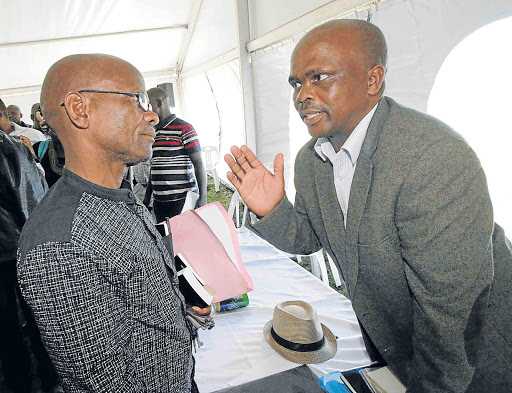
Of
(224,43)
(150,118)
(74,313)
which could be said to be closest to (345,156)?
(150,118)

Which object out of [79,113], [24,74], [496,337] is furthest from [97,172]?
[24,74]

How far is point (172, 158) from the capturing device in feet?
10.2

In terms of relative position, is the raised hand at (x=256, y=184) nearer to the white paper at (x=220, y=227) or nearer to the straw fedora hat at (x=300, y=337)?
the white paper at (x=220, y=227)

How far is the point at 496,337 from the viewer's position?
3.68 feet

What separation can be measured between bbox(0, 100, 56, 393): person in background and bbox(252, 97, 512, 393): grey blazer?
199cm

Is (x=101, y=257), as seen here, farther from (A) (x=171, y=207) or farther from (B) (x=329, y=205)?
(A) (x=171, y=207)

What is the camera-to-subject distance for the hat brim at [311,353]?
65.2 inches

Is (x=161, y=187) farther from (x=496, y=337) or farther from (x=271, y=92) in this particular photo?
(x=496, y=337)

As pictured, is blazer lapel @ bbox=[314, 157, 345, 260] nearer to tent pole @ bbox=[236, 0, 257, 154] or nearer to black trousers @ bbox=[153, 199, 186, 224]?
black trousers @ bbox=[153, 199, 186, 224]

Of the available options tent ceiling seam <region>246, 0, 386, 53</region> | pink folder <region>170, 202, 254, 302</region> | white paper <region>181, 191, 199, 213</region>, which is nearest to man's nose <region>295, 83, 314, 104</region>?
pink folder <region>170, 202, 254, 302</region>

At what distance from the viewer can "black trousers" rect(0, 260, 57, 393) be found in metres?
2.13

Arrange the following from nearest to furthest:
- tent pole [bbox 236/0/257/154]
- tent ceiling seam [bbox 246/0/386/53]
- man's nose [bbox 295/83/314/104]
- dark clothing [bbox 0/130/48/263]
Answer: man's nose [bbox 295/83/314/104], dark clothing [bbox 0/130/48/263], tent ceiling seam [bbox 246/0/386/53], tent pole [bbox 236/0/257/154]

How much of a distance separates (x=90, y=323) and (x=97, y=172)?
469 mm

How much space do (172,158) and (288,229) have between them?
1.97m
